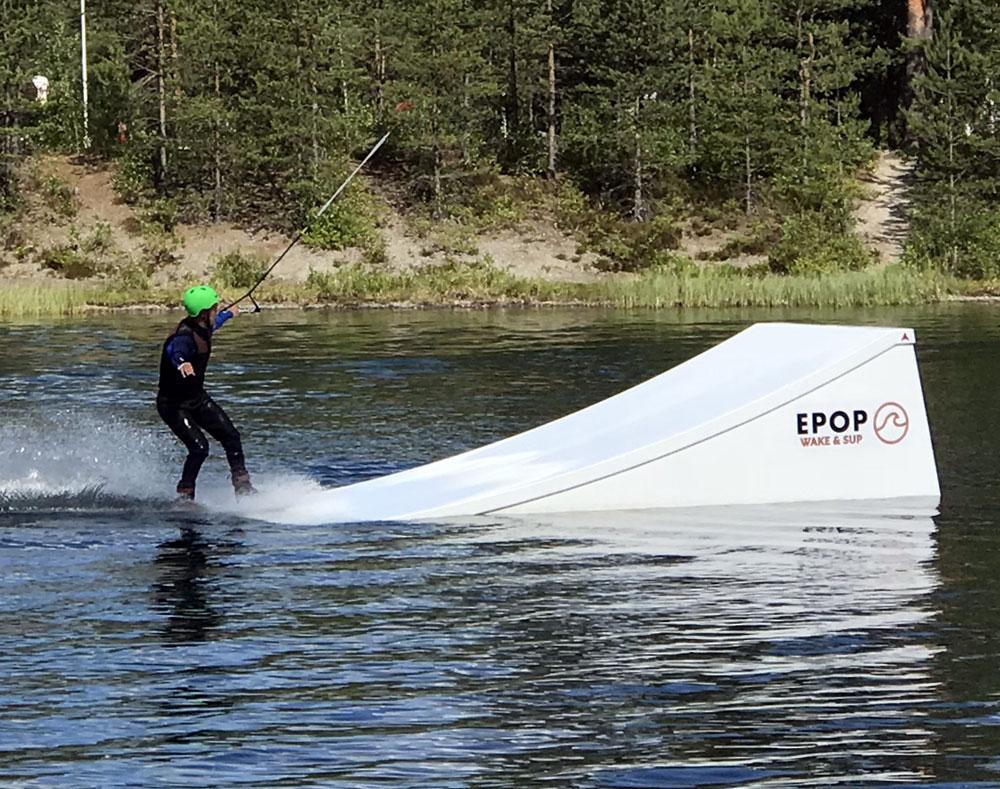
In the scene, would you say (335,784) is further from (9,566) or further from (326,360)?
(326,360)

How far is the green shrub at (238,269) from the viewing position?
52.6m

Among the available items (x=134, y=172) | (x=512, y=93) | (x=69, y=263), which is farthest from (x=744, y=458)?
(x=512, y=93)

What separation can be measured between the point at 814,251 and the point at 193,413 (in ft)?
136

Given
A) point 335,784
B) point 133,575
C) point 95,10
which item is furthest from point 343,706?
point 95,10

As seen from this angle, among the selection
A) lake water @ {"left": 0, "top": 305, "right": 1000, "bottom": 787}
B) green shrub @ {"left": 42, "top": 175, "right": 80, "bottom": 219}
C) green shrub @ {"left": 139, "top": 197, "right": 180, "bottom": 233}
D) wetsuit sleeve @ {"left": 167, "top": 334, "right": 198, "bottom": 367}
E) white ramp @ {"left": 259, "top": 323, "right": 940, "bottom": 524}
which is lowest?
lake water @ {"left": 0, "top": 305, "right": 1000, "bottom": 787}

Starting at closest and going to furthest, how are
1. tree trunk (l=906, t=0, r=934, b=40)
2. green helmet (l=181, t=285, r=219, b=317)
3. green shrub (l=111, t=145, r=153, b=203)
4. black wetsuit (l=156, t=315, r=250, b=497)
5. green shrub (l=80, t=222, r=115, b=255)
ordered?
green helmet (l=181, t=285, r=219, b=317), black wetsuit (l=156, t=315, r=250, b=497), green shrub (l=80, t=222, r=115, b=255), green shrub (l=111, t=145, r=153, b=203), tree trunk (l=906, t=0, r=934, b=40)

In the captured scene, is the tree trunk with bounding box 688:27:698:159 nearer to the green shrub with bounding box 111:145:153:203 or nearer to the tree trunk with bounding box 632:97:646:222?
the tree trunk with bounding box 632:97:646:222

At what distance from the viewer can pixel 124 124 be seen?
62.3m

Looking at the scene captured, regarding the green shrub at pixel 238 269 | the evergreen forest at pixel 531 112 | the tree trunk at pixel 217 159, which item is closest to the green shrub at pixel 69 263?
the green shrub at pixel 238 269

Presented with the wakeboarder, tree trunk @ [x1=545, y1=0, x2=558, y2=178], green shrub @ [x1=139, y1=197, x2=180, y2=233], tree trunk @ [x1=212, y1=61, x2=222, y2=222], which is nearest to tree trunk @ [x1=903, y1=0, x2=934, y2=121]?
tree trunk @ [x1=545, y1=0, x2=558, y2=178]

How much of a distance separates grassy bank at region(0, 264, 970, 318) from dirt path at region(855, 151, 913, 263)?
550 cm

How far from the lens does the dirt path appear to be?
186 ft

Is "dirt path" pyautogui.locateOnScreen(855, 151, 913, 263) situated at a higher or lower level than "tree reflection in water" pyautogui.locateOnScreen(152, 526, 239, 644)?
higher

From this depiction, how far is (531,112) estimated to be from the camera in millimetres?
63344
